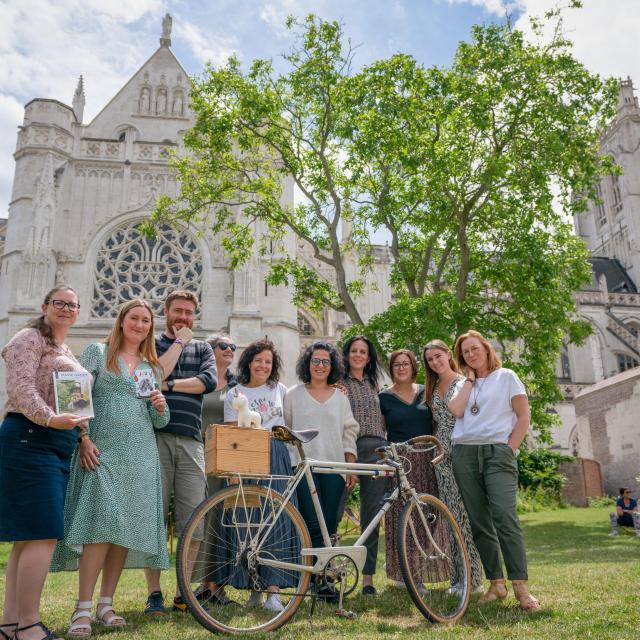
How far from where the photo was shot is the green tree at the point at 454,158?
1166cm

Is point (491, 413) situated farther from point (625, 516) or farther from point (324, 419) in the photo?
point (625, 516)

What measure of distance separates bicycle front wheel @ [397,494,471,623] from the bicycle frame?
0.44 feet

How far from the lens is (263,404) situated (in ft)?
14.9

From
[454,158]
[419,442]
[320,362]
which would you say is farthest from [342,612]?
[454,158]

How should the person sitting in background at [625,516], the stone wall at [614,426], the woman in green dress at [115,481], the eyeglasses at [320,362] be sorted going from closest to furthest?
the woman in green dress at [115,481]
the eyeglasses at [320,362]
the person sitting in background at [625,516]
the stone wall at [614,426]

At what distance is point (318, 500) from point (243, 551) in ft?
2.23

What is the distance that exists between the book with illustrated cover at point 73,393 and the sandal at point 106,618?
123 cm

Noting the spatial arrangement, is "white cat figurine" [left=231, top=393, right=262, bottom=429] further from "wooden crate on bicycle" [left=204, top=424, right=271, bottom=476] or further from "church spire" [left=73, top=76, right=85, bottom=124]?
"church spire" [left=73, top=76, right=85, bottom=124]

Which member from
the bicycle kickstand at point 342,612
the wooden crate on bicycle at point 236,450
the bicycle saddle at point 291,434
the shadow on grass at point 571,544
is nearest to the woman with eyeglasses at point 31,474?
the wooden crate on bicycle at point 236,450

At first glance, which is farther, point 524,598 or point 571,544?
point 571,544

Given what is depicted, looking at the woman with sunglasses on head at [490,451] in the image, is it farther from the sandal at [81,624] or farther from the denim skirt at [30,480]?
the denim skirt at [30,480]

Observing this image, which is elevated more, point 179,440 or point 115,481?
point 179,440

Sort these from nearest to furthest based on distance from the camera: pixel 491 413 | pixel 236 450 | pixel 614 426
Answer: pixel 236 450 → pixel 491 413 → pixel 614 426

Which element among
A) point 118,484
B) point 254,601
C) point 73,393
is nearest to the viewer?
point 73,393
